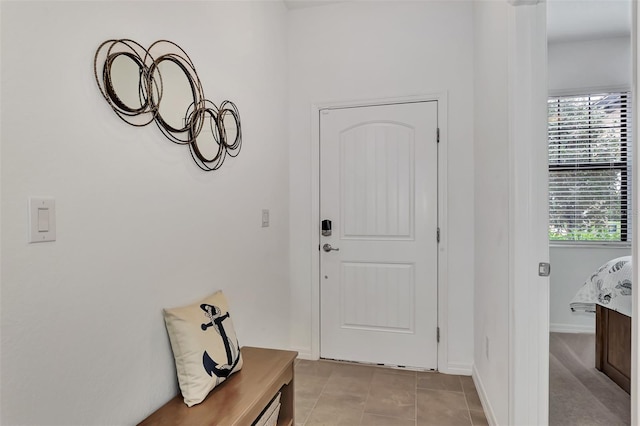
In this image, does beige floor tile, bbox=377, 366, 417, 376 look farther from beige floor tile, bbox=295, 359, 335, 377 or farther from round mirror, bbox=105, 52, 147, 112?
round mirror, bbox=105, 52, 147, 112

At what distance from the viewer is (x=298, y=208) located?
3.02 m

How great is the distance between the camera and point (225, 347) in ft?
5.26

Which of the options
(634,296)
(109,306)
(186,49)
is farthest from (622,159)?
(109,306)

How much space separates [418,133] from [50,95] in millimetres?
2305

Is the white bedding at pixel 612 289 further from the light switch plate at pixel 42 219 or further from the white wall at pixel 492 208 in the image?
the light switch plate at pixel 42 219

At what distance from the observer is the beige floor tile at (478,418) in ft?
6.79

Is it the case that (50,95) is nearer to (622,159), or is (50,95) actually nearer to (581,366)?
(581,366)

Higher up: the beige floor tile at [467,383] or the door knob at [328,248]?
the door knob at [328,248]

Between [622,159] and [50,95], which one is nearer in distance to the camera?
[50,95]

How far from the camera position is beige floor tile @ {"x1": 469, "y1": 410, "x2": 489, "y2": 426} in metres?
2.07

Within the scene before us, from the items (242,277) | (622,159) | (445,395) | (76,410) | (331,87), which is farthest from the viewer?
(622,159)

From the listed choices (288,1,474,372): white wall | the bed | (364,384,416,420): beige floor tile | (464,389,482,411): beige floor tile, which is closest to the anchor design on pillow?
(364,384,416,420): beige floor tile

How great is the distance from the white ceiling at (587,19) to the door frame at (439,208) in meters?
1.37

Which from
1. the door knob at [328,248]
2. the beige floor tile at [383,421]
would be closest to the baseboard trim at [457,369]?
the beige floor tile at [383,421]
